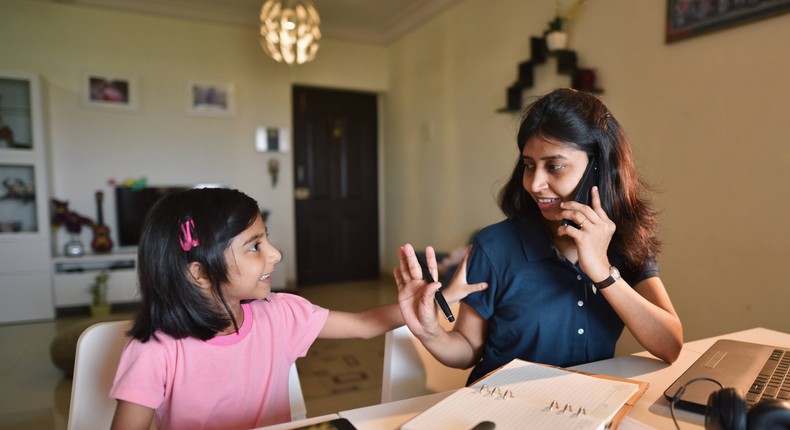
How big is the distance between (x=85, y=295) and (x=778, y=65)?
186 inches

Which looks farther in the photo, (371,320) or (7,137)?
(7,137)

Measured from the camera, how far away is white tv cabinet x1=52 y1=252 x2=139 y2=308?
12.8 ft

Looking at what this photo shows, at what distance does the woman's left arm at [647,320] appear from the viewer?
3.17ft

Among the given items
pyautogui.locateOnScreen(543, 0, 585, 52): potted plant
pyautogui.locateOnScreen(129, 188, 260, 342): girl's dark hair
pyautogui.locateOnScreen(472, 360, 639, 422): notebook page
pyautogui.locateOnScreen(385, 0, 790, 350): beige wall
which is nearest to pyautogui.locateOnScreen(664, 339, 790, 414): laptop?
pyautogui.locateOnScreen(472, 360, 639, 422): notebook page

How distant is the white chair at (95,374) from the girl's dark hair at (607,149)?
38.5 inches

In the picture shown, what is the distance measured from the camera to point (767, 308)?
6.52 feet

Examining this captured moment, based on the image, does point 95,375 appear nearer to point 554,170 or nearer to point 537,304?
point 537,304

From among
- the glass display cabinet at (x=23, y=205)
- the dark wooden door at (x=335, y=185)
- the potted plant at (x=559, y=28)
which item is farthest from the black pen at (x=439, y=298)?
the dark wooden door at (x=335, y=185)

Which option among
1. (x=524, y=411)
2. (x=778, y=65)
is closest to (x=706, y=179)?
(x=778, y=65)

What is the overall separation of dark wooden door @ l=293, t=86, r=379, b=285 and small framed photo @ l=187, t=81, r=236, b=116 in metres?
0.67

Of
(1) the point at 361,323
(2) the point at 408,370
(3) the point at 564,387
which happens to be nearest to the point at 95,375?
(1) the point at 361,323

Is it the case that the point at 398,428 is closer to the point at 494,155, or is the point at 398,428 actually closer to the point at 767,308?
the point at 767,308

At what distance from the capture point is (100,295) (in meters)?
3.98

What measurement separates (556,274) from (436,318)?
312 millimetres
